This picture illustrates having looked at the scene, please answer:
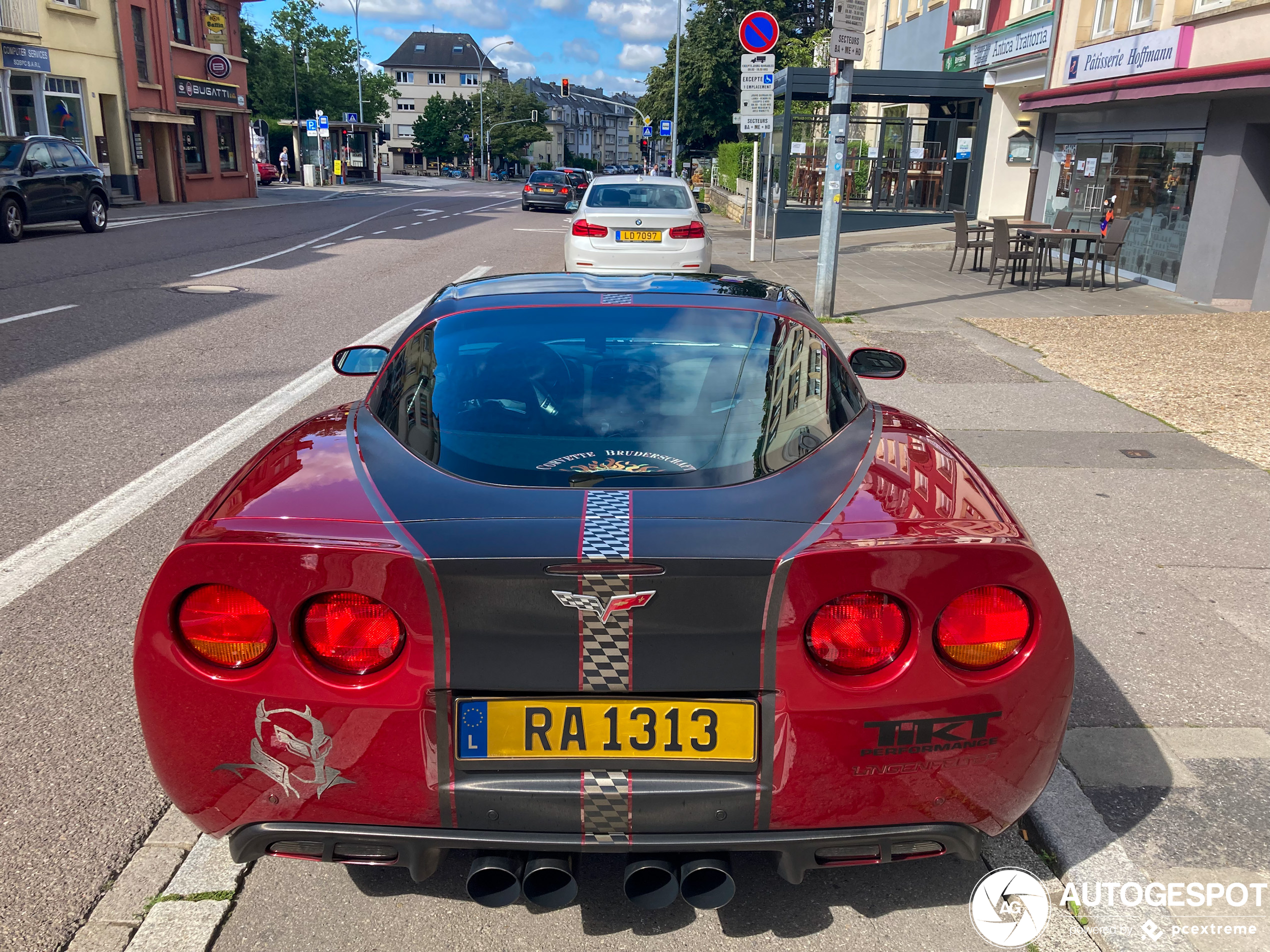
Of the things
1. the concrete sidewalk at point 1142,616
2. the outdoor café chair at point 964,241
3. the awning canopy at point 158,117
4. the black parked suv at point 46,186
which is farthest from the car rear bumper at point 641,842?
the awning canopy at point 158,117

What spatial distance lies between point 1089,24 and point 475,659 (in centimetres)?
2059

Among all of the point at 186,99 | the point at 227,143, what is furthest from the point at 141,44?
the point at 227,143

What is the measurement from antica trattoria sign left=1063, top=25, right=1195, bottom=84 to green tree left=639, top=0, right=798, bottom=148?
4149 centimetres

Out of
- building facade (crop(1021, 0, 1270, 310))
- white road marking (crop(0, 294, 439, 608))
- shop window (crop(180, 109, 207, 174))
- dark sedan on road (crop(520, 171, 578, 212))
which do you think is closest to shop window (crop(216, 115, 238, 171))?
shop window (crop(180, 109, 207, 174))

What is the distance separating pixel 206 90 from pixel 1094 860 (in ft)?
139

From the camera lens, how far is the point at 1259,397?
8.51 meters

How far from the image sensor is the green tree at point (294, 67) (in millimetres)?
Result: 66125

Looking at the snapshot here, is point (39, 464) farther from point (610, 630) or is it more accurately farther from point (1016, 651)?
point (1016, 651)

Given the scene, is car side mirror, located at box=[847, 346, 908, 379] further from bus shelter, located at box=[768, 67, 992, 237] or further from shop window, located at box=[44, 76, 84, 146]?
shop window, located at box=[44, 76, 84, 146]

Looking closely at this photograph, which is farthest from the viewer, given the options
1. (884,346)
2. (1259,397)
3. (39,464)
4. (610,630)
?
(884,346)

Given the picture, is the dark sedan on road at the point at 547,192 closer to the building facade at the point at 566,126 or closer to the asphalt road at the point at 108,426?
the asphalt road at the point at 108,426

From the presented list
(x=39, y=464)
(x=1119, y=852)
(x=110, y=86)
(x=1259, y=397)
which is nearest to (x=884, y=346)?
(x=1259, y=397)

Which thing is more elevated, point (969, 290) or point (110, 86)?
point (110, 86)

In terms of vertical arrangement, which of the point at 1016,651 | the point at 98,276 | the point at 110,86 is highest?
the point at 110,86
